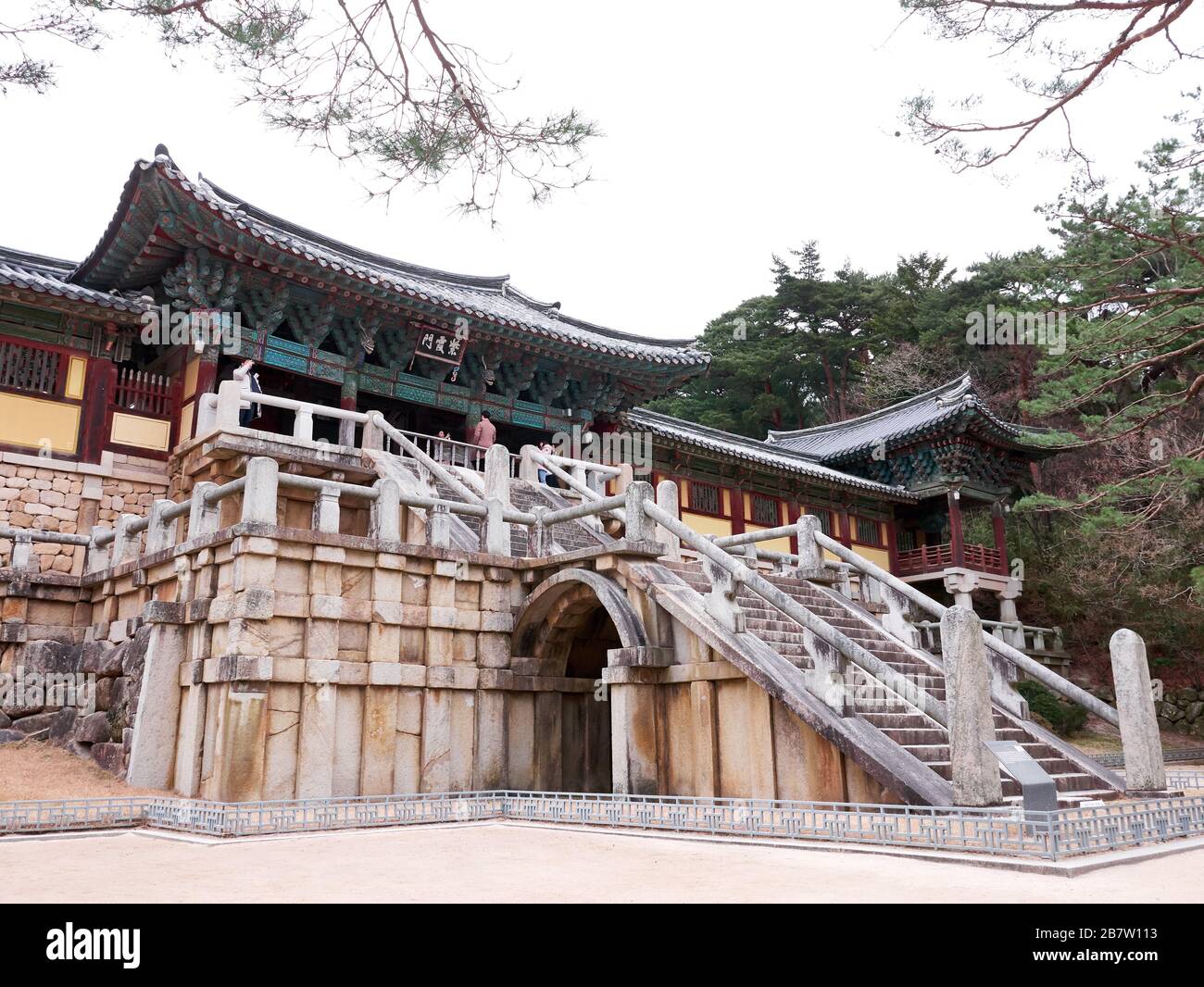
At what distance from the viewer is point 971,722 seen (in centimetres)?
758

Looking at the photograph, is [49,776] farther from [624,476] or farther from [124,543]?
[624,476]

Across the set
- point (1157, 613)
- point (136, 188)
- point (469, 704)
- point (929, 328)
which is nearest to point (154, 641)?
point (469, 704)

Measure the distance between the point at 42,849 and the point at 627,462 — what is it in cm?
1561

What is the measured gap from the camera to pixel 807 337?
131 ft

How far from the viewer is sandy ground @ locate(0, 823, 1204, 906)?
4.95 metres

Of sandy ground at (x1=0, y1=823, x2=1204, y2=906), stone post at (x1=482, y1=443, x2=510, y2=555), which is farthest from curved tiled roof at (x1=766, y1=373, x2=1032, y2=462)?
sandy ground at (x1=0, y1=823, x2=1204, y2=906)

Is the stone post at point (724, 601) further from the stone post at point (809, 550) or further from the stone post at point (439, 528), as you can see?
the stone post at point (439, 528)

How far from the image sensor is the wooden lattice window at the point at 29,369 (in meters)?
13.7

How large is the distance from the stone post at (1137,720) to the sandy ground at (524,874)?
8.53 ft

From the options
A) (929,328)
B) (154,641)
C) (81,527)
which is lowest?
(154,641)

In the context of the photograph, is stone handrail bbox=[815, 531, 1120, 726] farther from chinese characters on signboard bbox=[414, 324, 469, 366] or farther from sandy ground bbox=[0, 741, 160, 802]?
sandy ground bbox=[0, 741, 160, 802]

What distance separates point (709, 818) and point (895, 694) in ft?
8.67

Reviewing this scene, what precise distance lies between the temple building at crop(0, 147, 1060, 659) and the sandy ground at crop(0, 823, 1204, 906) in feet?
26.6

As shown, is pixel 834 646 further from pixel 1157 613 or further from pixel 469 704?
pixel 1157 613
